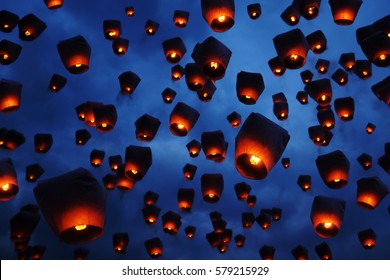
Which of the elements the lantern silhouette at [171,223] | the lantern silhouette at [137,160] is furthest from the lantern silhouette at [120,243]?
the lantern silhouette at [137,160]

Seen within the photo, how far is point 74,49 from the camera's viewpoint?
6348mm

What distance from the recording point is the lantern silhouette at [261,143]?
394 cm

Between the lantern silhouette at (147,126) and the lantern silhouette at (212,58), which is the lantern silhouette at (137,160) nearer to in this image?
the lantern silhouette at (147,126)

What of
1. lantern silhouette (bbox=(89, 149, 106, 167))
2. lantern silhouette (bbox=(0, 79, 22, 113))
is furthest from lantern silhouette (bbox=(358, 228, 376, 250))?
lantern silhouette (bbox=(0, 79, 22, 113))

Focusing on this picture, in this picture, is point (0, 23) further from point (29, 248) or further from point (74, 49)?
point (29, 248)

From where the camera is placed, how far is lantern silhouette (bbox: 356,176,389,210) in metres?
6.97

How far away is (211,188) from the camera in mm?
8180

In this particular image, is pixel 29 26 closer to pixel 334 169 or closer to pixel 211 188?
pixel 211 188

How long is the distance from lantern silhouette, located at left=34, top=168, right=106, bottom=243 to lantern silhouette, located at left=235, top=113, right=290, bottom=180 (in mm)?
1491

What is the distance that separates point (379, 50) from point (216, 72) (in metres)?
2.74

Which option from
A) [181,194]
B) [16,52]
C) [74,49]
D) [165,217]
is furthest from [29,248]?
[74,49]

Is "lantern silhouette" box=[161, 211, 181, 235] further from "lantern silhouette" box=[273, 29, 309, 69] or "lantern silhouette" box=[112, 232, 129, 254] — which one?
"lantern silhouette" box=[273, 29, 309, 69]

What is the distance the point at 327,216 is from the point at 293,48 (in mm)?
2566

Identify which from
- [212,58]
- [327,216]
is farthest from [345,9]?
[327,216]
